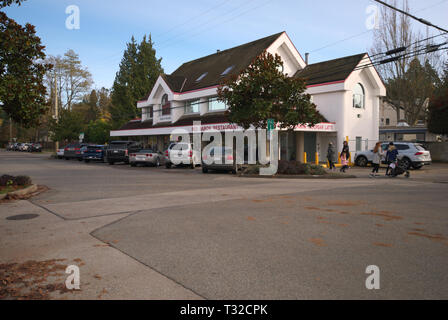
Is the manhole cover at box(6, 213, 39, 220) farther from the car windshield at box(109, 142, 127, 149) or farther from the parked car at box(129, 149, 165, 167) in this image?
the car windshield at box(109, 142, 127, 149)

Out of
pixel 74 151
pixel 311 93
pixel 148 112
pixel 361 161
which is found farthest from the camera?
pixel 148 112

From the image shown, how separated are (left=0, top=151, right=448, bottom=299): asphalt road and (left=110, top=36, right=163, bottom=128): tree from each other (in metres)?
39.8

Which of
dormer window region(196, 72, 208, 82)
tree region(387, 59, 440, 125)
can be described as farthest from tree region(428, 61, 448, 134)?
dormer window region(196, 72, 208, 82)

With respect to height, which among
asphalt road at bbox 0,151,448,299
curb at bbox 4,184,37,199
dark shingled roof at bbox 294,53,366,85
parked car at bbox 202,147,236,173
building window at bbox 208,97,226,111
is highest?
dark shingled roof at bbox 294,53,366,85

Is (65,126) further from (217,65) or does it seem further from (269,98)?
(269,98)

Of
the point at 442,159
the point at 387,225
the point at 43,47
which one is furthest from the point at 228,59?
the point at 387,225

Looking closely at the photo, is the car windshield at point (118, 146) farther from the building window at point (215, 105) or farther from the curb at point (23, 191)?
the curb at point (23, 191)

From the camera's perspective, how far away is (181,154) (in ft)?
75.7

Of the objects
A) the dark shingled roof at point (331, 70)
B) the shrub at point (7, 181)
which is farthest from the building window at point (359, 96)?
the shrub at point (7, 181)

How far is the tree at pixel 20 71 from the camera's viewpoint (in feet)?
37.7

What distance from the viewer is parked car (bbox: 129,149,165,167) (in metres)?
25.7

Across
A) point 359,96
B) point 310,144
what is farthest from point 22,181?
point 359,96

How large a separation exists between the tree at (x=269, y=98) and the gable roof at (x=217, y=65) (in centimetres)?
1101

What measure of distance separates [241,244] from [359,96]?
28310 millimetres
